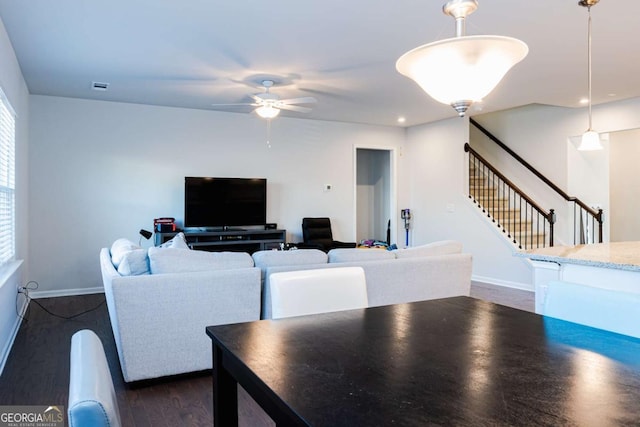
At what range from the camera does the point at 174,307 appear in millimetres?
2951

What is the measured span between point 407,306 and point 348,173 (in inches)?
234

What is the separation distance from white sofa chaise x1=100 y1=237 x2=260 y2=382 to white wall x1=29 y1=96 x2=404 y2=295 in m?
3.25

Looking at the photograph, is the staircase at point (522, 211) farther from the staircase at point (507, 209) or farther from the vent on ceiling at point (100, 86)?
the vent on ceiling at point (100, 86)

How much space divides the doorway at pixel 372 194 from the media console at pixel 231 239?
2.44m

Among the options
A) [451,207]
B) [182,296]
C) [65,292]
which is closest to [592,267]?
[182,296]

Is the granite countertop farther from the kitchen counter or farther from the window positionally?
the window

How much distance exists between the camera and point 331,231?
7.54 metres

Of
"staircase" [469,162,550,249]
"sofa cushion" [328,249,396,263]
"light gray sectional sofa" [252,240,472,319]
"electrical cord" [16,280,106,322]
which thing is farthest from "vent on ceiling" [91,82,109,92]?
"staircase" [469,162,550,249]

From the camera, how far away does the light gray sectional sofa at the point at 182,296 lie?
2857 mm

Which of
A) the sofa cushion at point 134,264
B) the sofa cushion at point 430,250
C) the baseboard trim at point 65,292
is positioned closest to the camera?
the sofa cushion at point 134,264

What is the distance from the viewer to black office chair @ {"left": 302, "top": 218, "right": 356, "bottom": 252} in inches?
280

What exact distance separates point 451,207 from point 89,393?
7.18 m

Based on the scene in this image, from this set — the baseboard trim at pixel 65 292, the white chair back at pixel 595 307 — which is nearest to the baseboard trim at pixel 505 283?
the white chair back at pixel 595 307

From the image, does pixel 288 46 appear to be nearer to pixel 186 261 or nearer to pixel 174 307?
pixel 186 261
